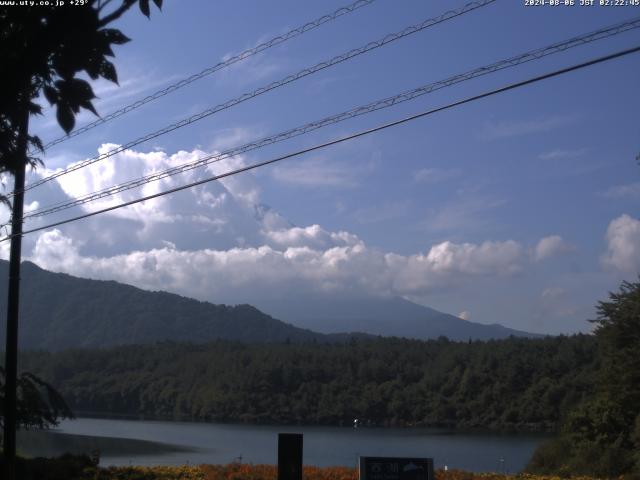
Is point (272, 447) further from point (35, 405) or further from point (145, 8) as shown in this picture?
point (145, 8)

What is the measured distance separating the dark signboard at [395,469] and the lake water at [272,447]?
13253 mm

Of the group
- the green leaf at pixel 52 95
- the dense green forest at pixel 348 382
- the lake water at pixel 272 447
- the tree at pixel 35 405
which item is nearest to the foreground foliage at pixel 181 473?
the tree at pixel 35 405

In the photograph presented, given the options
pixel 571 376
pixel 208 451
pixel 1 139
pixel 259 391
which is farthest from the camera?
pixel 259 391

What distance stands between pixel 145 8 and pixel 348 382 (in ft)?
195

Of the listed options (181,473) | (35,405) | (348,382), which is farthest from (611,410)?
(348,382)

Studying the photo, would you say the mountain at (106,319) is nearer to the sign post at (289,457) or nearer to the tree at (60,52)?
the sign post at (289,457)

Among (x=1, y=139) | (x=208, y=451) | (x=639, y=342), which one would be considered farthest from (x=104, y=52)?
(x=208, y=451)

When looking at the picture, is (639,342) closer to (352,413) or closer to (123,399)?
(352,413)

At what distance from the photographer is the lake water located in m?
29.8

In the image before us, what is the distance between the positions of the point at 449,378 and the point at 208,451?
29.8m

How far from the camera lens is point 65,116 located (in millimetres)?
5699

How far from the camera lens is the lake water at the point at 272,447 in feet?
97.8

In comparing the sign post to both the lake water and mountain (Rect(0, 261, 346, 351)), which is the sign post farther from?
mountain (Rect(0, 261, 346, 351))

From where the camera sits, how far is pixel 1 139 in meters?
6.49
